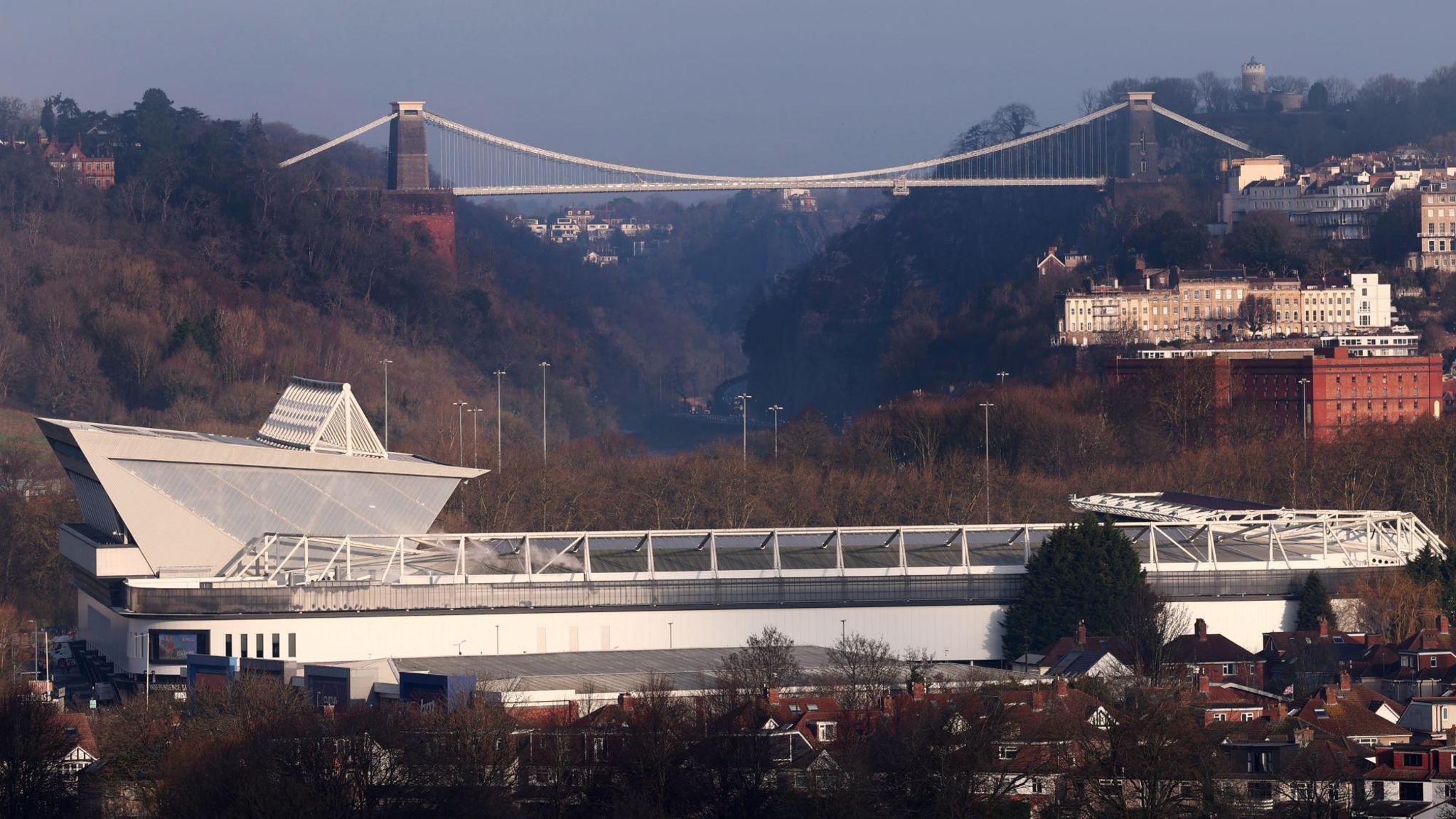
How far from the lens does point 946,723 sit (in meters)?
51.6

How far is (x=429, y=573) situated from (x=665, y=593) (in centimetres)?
538

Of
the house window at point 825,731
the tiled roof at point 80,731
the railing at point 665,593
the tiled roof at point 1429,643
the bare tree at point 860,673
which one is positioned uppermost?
the railing at point 665,593

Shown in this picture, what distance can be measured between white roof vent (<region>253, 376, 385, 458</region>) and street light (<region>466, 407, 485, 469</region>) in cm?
1841

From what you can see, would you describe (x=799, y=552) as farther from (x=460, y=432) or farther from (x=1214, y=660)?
(x=460, y=432)

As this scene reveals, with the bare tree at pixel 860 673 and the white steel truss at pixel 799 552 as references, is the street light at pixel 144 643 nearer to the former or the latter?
the white steel truss at pixel 799 552

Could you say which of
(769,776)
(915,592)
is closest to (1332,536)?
(915,592)

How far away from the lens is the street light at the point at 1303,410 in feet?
411

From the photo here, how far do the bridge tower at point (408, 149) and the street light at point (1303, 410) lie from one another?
2468 inches

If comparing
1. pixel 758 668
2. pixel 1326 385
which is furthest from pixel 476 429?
pixel 758 668

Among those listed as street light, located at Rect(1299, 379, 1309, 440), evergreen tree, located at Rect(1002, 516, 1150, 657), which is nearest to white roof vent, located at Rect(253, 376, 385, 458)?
evergreen tree, located at Rect(1002, 516, 1150, 657)

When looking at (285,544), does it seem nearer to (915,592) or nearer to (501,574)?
(501,574)

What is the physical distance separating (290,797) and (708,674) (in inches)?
648

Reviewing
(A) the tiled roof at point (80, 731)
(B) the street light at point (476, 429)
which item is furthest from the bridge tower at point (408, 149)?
(A) the tiled roof at point (80, 731)

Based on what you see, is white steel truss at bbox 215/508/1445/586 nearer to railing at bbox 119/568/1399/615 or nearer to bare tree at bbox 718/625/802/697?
railing at bbox 119/568/1399/615
